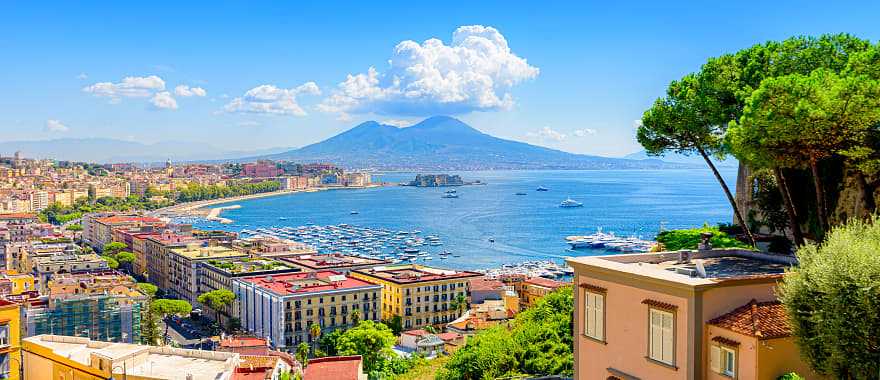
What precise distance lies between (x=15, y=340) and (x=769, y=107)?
25.8 feet

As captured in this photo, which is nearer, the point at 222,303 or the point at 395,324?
the point at 395,324

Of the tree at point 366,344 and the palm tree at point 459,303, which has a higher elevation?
the tree at point 366,344

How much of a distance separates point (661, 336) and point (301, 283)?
26414 mm

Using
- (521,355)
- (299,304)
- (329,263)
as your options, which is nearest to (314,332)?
(299,304)

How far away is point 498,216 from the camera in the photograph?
93500 mm

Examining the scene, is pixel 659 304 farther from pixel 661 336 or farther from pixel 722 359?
pixel 722 359

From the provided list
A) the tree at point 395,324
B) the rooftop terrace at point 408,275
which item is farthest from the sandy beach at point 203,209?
the tree at point 395,324

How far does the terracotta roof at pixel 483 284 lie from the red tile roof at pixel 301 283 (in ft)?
17.1

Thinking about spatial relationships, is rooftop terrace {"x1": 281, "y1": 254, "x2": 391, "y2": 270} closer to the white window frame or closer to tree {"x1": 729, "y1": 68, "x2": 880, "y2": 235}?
tree {"x1": 729, "y1": 68, "x2": 880, "y2": 235}

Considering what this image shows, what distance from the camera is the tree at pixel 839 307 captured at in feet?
15.6

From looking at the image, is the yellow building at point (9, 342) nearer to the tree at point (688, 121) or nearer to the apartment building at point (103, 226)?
the tree at point (688, 121)

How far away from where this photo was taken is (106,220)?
64.1m

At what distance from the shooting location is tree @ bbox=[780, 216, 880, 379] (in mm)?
4758

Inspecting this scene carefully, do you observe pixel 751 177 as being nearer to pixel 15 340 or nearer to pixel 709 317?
pixel 709 317
